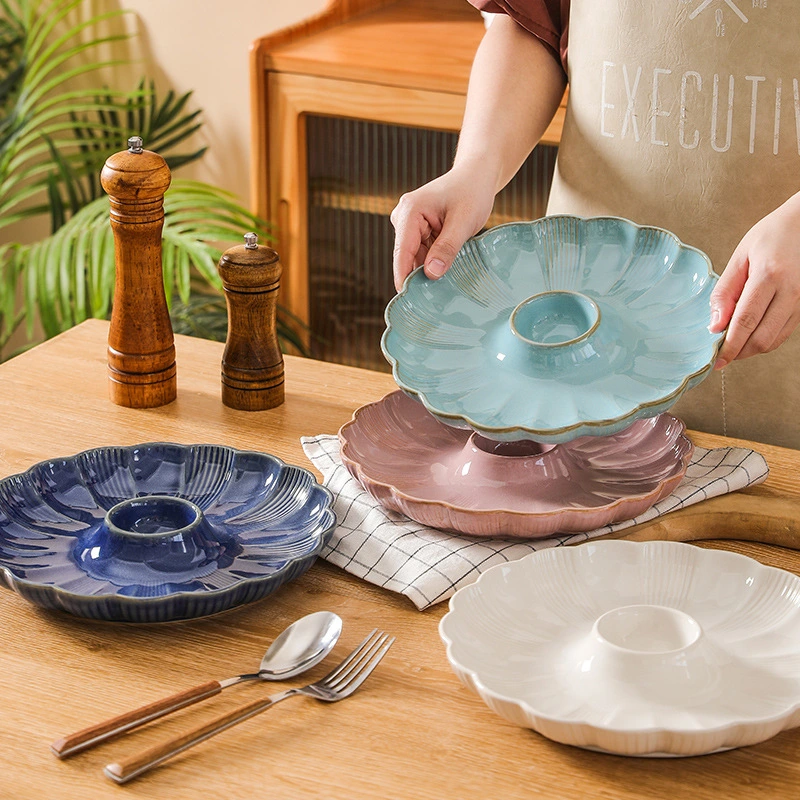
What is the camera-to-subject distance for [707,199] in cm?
129

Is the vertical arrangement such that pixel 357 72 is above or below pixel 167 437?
above

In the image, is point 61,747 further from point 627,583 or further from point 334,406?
point 334,406

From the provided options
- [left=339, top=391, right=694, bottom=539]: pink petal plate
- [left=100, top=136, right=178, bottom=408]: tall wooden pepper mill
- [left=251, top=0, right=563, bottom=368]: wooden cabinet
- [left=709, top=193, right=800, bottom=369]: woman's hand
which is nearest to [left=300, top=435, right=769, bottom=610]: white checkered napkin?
[left=339, top=391, right=694, bottom=539]: pink petal plate

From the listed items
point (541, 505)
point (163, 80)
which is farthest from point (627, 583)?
point (163, 80)

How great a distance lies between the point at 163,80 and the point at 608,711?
2.52 m

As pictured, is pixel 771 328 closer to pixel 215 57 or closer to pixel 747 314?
pixel 747 314

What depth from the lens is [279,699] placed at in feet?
2.52

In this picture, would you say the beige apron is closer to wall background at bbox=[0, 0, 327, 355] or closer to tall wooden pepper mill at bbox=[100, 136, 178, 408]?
tall wooden pepper mill at bbox=[100, 136, 178, 408]

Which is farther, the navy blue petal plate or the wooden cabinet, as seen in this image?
the wooden cabinet

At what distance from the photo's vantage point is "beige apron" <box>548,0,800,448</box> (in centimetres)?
121

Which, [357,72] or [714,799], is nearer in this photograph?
[714,799]

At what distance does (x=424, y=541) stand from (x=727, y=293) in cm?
33

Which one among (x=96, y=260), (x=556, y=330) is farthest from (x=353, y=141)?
(x=556, y=330)

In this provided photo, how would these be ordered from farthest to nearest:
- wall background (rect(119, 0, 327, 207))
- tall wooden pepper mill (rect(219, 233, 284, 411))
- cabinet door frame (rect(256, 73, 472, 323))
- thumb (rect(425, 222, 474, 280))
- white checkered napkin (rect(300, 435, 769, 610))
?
wall background (rect(119, 0, 327, 207)) < cabinet door frame (rect(256, 73, 472, 323)) < tall wooden pepper mill (rect(219, 233, 284, 411)) < thumb (rect(425, 222, 474, 280)) < white checkered napkin (rect(300, 435, 769, 610))
